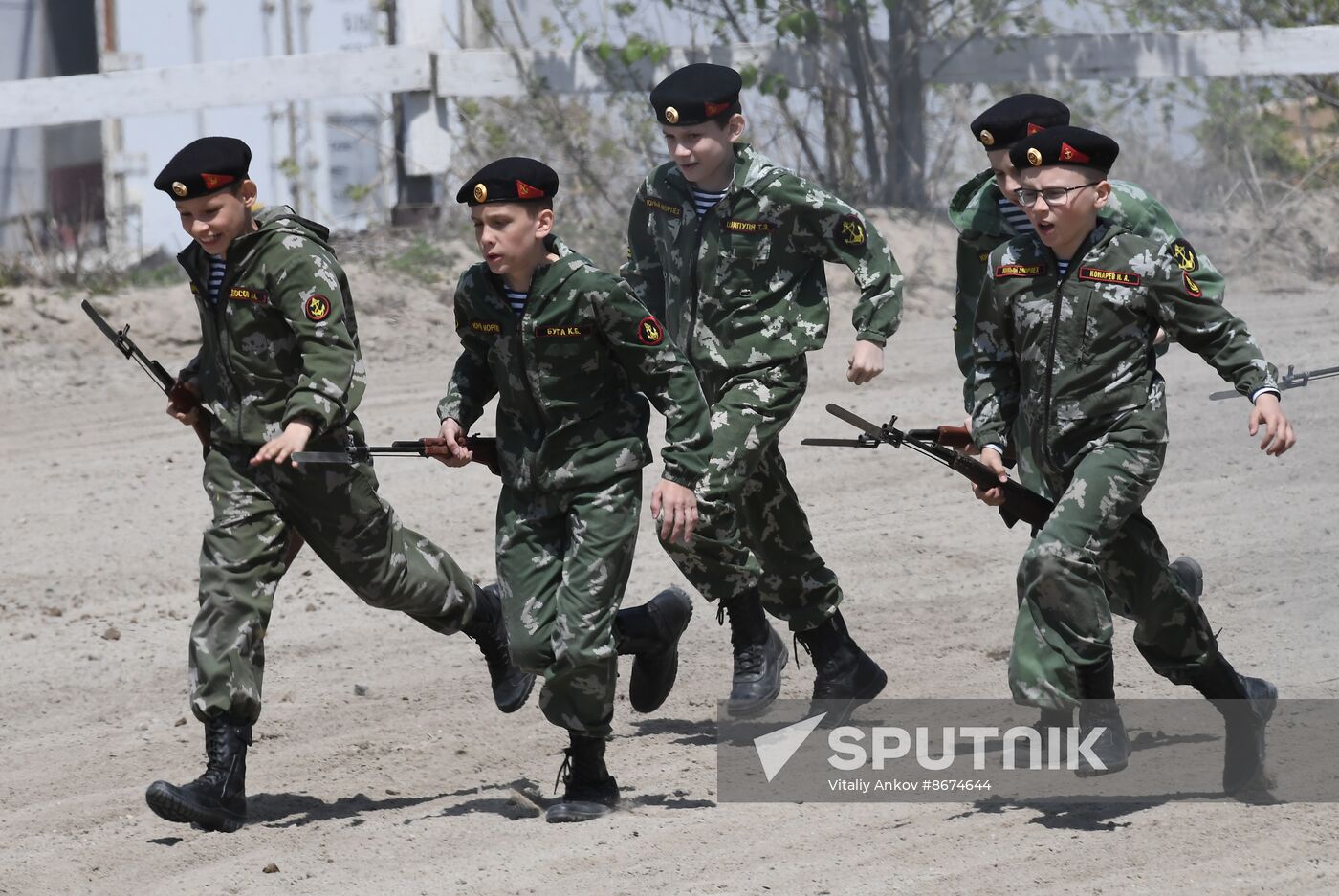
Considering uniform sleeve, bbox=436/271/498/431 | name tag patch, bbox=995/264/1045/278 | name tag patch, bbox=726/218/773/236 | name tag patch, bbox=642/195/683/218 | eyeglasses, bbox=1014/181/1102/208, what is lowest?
uniform sleeve, bbox=436/271/498/431

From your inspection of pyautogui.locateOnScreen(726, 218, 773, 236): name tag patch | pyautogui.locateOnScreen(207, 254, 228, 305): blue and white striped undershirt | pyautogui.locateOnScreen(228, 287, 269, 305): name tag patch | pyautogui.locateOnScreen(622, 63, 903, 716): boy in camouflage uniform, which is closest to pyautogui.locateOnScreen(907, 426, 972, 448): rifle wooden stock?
pyautogui.locateOnScreen(622, 63, 903, 716): boy in camouflage uniform

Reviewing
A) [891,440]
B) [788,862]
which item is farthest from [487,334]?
[788,862]

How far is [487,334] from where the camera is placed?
5.52 m

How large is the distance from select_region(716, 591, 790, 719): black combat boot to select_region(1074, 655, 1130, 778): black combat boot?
4.49 feet

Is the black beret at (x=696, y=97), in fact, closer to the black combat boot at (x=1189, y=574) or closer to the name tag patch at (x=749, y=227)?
the name tag patch at (x=749, y=227)

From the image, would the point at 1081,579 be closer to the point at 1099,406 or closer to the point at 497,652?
the point at 1099,406

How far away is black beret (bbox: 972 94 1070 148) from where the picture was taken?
584 cm

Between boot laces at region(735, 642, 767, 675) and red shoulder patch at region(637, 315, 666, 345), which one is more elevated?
red shoulder patch at region(637, 315, 666, 345)

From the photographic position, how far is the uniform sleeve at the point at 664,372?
17.7ft

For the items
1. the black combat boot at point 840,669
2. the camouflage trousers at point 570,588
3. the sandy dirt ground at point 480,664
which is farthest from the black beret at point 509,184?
the black combat boot at point 840,669

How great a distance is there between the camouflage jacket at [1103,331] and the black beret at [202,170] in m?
2.17

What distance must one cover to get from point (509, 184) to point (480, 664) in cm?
250

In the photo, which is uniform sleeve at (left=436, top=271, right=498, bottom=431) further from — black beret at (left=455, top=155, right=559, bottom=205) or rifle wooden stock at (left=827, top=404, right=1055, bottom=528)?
rifle wooden stock at (left=827, top=404, right=1055, bottom=528)

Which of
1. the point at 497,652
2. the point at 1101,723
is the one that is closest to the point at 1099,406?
the point at 1101,723
